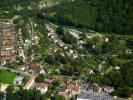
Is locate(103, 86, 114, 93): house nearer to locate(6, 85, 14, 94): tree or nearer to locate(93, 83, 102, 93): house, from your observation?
locate(93, 83, 102, 93): house

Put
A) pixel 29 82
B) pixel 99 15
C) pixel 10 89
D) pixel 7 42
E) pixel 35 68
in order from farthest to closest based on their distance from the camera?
pixel 99 15, pixel 7 42, pixel 35 68, pixel 29 82, pixel 10 89

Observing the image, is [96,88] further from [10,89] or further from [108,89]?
[10,89]

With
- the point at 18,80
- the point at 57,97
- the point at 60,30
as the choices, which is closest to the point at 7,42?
the point at 60,30

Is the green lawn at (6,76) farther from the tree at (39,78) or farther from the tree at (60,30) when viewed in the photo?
the tree at (60,30)

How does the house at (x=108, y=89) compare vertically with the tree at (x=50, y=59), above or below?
below

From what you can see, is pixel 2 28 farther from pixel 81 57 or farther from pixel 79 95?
pixel 79 95

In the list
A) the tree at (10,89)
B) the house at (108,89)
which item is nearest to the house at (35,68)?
the tree at (10,89)
